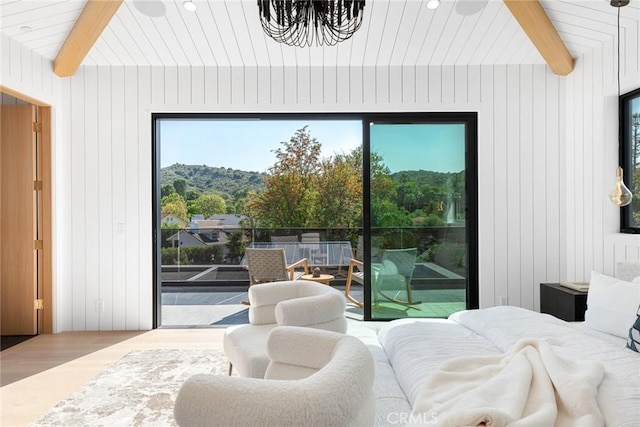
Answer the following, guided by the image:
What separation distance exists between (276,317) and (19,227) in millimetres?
3243

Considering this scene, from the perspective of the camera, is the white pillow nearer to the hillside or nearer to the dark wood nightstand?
the dark wood nightstand

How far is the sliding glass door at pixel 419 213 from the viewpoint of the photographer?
4.20m

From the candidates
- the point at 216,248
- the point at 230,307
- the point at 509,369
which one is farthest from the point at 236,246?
the point at 509,369

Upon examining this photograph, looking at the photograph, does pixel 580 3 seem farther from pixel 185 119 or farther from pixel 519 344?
pixel 185 119

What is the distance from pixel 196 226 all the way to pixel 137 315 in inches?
66.8

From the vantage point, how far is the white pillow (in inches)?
87.8

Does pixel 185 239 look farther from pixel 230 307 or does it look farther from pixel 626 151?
pixel 626 151

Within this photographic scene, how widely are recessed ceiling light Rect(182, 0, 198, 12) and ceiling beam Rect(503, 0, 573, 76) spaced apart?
2626 millimetres

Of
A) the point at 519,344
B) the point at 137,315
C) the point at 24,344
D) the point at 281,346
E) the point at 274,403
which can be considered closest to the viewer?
the point at 274,403

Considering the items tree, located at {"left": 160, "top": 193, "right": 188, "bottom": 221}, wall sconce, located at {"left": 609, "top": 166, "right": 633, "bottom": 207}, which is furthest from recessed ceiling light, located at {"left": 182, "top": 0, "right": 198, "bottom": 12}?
wall sconce, located at {"left": 609, "top": 166, "right": 633, "bottom": 207}

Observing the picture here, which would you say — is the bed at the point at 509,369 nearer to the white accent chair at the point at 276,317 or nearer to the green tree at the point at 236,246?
the white accent chair at the point at 276,317

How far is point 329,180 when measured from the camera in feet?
19.1

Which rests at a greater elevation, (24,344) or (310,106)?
(310,106)

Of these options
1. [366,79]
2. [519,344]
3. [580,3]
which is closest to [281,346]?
[519,344]
